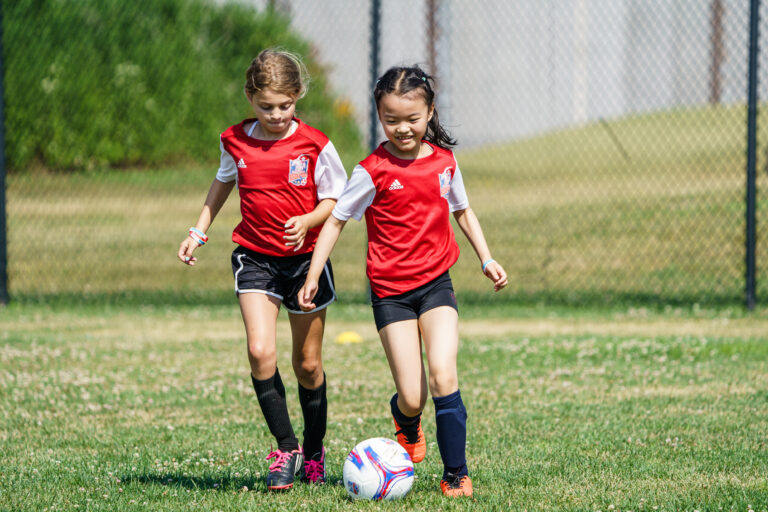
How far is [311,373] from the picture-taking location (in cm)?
443

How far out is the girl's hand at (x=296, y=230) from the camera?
4.14 meters

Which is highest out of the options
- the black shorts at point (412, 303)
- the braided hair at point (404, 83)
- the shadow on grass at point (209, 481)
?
the braided hair at point (404, 83)

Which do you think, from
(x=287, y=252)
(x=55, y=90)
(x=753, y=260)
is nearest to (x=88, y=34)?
(x=55, y=90)

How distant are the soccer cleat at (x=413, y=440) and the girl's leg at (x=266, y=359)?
50 cm

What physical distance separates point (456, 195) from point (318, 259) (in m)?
0.73

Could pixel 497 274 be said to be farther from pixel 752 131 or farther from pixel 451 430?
pixel 752 131

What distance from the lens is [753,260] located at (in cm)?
952

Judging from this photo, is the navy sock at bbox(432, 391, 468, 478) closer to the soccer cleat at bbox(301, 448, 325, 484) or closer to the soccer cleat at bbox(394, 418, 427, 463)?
the soccer cleat at bbox(394, 418, 427, 463)

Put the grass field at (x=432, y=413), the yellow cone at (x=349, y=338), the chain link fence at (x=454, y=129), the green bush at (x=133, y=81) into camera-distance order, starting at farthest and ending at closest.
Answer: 1. the green bush at (x=133, y=81)
2. the chain link fence at (x=454, y=129)
3. the yellow cone at (x=349, y=338)
4. the grass field at (x=432, y=413)

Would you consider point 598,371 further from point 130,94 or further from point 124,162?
point 130,94

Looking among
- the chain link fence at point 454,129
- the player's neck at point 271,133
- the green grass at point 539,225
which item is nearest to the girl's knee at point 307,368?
the player's neck at point 271,133

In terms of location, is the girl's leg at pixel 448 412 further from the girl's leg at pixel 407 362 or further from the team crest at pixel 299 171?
the team crest at pixel 299 171

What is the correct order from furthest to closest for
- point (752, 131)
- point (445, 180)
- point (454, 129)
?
point (454, 129) < point (752, 131) < point (445, 180)

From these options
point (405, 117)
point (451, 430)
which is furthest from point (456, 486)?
point (405, 117)
